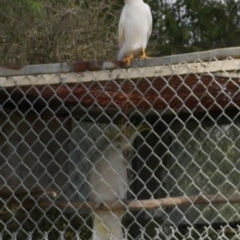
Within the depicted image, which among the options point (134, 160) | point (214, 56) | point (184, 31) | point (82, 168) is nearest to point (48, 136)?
point (82, 168)

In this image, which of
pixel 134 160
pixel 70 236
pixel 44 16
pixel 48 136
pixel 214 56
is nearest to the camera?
pixel 214 56

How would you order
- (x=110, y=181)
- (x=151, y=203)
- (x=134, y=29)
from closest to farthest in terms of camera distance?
(x=151, y=203)
(x=134, y=29)
(x=110, y=181)

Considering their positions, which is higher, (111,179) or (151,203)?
(151,203)

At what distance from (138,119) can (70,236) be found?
117cm

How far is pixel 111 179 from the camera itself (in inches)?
152

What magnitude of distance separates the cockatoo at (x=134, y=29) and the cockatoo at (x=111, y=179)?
478 millimetres

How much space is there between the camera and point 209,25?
7.12 m

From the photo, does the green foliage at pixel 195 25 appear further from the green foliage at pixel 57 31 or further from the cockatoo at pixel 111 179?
the cockatoo at pixel 111 179

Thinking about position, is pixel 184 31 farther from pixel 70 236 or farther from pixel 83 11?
pixel 70 236

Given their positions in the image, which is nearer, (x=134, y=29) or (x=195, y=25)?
(x=134, y=29)

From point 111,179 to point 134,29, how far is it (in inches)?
34.4

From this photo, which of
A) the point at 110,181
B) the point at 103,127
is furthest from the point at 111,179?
the point at 103,127

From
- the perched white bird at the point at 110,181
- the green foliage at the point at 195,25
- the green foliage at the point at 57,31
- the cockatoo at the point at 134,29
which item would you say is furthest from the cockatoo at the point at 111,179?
the green foliage at the point at 195,25

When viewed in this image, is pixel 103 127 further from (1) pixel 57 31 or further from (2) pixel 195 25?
(2) pixel 195 25
